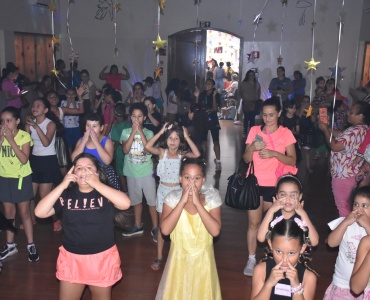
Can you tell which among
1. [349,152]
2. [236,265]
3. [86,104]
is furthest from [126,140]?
[86,104]

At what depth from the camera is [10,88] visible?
7.46m

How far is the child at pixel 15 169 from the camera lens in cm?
382

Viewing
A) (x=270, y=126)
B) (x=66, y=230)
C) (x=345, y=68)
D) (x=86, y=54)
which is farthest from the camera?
(x=86, y=54)

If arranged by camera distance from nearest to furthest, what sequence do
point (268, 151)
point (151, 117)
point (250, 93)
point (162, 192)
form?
1. point (268, 151)
2. point (162, 192)
3. point (151, 117)
4. point (250, 93)

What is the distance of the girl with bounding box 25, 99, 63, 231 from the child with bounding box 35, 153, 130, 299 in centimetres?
182

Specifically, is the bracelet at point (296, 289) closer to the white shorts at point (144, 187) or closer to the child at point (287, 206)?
the child at point (287, 206)

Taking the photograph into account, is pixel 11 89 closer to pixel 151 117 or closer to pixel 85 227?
pixel 151 117

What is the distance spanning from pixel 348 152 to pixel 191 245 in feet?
6.39

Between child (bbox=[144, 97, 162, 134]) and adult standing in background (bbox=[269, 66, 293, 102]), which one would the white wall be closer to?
adult standing in background (bbox=[269, 66, 293, 102])

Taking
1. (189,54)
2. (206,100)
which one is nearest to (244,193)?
(206,100)

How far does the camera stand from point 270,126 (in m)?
3.63

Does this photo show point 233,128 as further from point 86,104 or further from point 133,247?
point 133,247

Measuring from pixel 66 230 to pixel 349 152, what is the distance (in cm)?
261

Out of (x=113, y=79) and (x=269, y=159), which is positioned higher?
(x=113, y=79)
